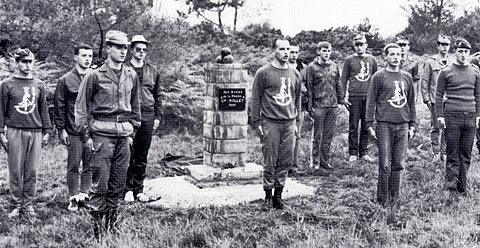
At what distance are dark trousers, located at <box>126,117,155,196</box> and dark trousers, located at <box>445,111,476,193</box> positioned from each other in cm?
387

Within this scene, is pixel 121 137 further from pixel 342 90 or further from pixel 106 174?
pixel 342 90

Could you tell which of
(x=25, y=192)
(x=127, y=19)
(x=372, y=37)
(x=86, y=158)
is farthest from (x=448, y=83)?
(x=372, y=37)

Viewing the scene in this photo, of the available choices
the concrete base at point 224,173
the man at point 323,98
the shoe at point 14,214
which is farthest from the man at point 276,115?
the shoe at point 14,214

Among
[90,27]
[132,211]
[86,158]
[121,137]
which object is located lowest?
[132,211]

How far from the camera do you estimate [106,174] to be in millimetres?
5211

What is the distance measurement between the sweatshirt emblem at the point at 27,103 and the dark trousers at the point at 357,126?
5312mm

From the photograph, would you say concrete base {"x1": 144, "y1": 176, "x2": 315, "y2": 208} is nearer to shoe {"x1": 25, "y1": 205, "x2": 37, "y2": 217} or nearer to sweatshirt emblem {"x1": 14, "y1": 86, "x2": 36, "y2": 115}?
shoe {"x1": 25, "y1": 205, "x2": 37, "y2": 217}

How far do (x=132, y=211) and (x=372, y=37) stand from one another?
697 inches

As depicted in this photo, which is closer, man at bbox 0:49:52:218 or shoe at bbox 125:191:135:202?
man at bbox 0:49:52:218

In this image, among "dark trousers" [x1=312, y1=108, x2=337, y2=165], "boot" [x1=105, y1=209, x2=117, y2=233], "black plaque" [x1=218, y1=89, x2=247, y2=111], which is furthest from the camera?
"dark trousers" [x1=312, y1=108, x2=337, y2=165]

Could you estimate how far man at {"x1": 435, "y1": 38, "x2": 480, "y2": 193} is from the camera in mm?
7082

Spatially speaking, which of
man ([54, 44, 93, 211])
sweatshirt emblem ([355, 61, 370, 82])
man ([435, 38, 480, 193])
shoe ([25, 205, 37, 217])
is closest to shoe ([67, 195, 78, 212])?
man ([54, 44, 93, 211])

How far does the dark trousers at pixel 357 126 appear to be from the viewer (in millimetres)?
9352

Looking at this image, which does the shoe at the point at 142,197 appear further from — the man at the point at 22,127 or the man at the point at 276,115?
the man at the point at 276,115
